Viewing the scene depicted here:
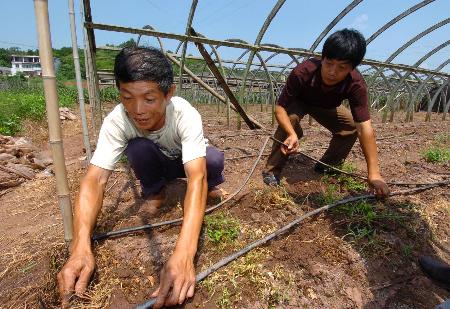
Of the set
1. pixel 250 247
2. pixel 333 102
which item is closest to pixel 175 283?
pixel 250 247

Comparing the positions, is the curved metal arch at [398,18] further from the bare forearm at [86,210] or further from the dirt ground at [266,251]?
the bare forearm at [86,210]

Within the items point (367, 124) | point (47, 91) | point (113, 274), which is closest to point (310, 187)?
point (367, 124)

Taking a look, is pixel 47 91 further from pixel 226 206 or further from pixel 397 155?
pixel 397 155

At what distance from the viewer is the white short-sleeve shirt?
185cm

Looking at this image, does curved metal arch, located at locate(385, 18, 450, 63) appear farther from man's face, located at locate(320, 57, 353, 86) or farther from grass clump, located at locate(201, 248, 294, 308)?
grass clump, located at locate(201, 248, 294, 308)

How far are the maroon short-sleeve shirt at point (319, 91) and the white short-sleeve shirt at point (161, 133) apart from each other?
118 centimetres

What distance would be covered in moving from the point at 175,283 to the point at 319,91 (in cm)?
210

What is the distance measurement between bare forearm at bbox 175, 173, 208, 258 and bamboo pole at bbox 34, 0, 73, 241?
546mm

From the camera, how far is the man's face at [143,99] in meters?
1.67

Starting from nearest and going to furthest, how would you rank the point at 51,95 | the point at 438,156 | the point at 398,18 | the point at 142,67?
the point at 51,95, the point at 142,67, the point at 438,156, the point at 398,18

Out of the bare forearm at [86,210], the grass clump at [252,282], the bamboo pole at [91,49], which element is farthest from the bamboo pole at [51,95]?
the bamboo pole at [91,49]

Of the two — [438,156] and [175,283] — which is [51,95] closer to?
[175,283]

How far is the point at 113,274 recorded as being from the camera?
1.74 meters

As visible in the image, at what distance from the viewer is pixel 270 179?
10.3 ft
